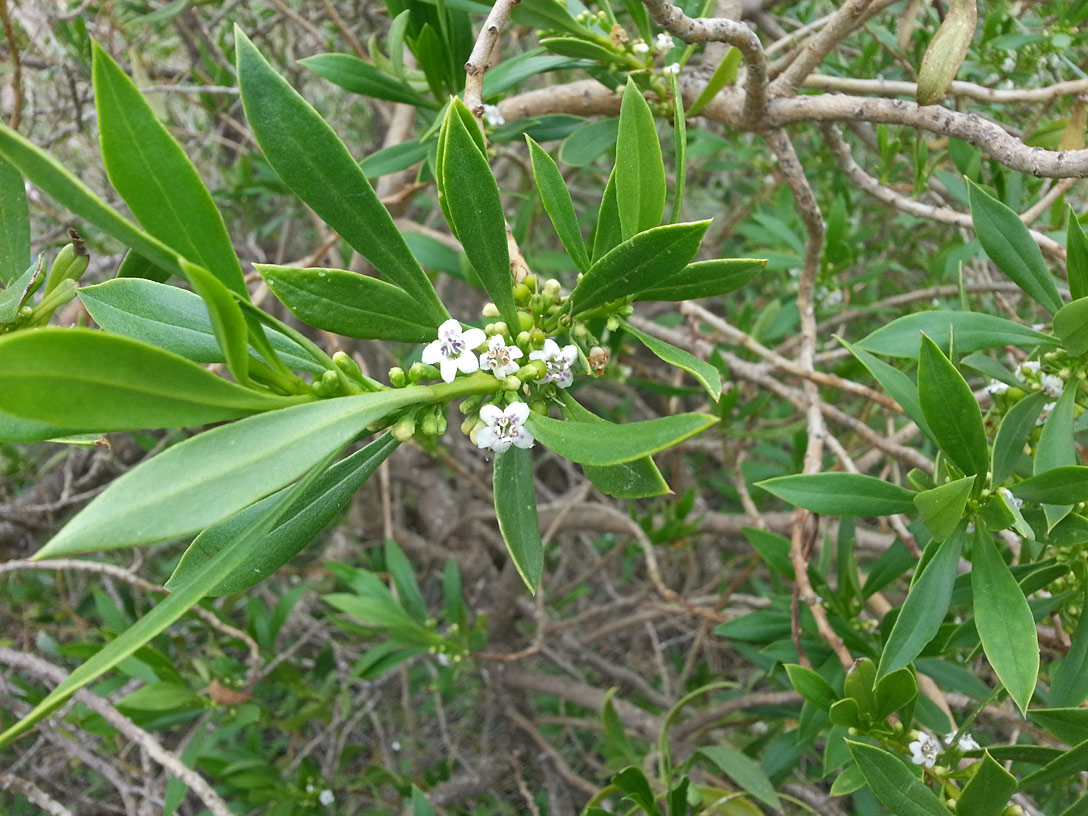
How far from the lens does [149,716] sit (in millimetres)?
2121

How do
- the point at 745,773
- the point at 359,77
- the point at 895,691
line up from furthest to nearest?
the point at 745,773 → the point at 359,77 → the point at 895,691

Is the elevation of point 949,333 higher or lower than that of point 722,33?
lower

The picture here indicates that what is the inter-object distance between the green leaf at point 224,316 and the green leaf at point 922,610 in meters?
0.90

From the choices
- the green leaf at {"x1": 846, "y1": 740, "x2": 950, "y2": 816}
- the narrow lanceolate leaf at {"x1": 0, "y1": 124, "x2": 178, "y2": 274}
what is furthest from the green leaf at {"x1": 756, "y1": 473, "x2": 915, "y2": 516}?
the narrow lanceolate leaf at {"x1": 0, "y1": 124, "x2": 178, "y2": 274}

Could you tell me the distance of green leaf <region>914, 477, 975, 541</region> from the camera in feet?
3.00

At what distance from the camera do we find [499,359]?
31.7 inches

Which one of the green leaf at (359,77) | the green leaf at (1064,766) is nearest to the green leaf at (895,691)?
the green leaf at (1064,766)

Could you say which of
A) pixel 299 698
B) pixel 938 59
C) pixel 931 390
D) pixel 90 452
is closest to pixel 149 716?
pixel 299 698

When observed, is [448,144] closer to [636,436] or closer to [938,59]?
[636,436]

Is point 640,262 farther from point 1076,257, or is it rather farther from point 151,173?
point 1076,257

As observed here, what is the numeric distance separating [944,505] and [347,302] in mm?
764

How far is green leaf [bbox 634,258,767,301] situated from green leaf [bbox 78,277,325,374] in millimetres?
403

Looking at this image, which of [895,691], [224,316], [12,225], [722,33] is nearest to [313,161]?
[224,316]

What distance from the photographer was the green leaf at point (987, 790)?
2.98ft
